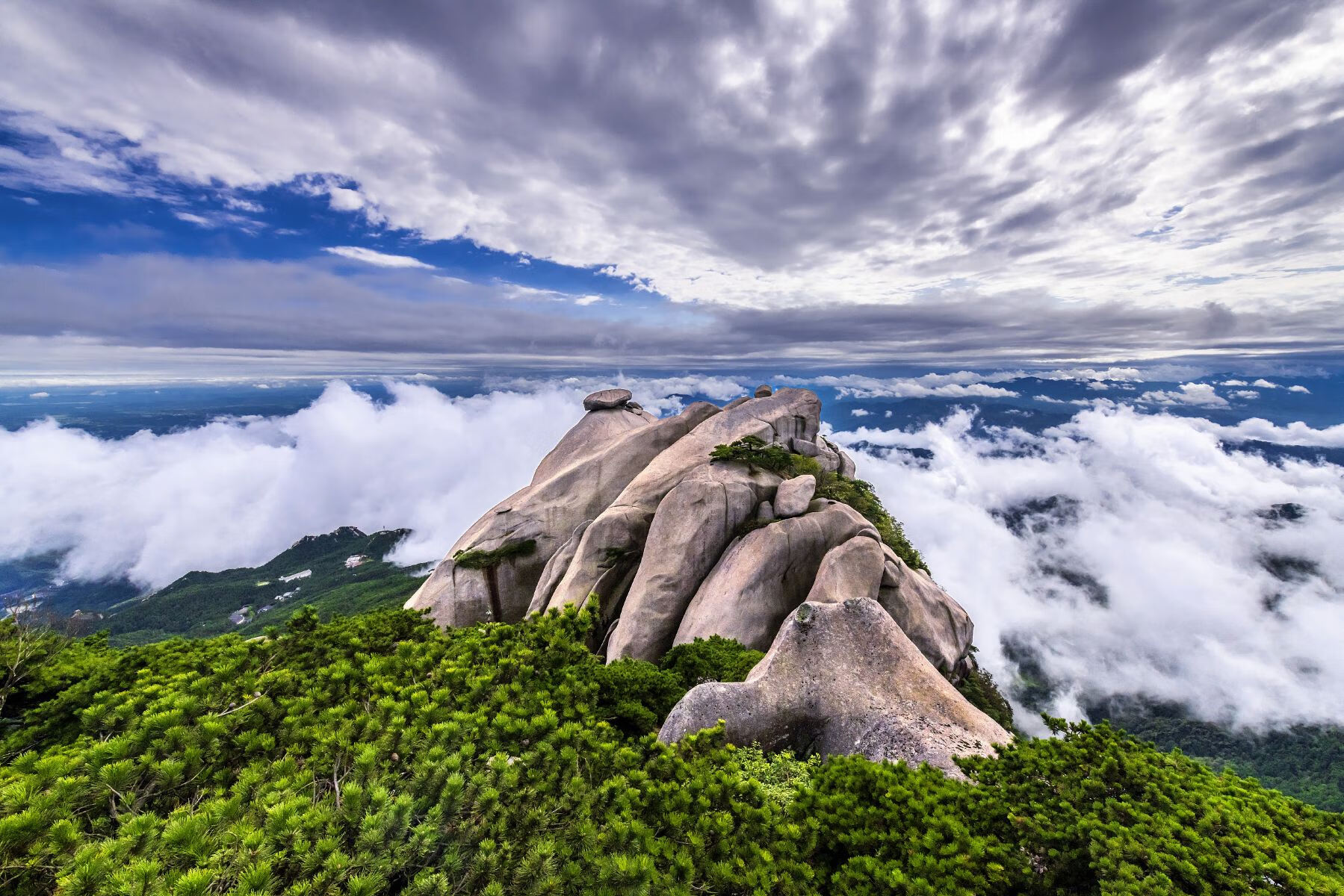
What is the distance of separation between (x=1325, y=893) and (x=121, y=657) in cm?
2341

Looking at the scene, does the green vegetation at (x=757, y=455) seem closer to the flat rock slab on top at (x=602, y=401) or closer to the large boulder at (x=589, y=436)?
the large boulder at (x=589, y=436)

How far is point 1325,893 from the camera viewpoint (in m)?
6.64

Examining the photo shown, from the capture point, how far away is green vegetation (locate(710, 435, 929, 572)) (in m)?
31.7

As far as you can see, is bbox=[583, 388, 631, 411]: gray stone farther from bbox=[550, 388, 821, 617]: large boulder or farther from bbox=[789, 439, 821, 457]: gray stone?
bbox=[789, 439, 821, 457]: gray stone

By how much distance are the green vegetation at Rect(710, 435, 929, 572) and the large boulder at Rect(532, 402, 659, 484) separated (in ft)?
40.8

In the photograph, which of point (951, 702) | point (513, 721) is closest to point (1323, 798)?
point (951, 702)

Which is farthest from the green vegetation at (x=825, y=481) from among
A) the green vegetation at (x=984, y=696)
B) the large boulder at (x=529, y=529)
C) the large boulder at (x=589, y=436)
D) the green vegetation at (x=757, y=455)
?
the large boulder at (x=589, y=436)

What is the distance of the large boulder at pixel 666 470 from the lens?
2834 centimetres

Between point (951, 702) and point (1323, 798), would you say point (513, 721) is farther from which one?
point (1323, 798)

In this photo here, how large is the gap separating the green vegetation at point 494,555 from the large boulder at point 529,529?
0.39 feet

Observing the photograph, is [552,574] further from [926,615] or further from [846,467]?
[846,467]

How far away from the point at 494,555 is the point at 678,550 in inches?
523

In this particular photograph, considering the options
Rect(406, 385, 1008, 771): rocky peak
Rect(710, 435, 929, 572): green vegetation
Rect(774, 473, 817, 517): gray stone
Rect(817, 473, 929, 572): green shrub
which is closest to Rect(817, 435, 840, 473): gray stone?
Rect(406, 385, 1008, 771): rocky peak

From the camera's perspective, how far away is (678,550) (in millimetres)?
26812
